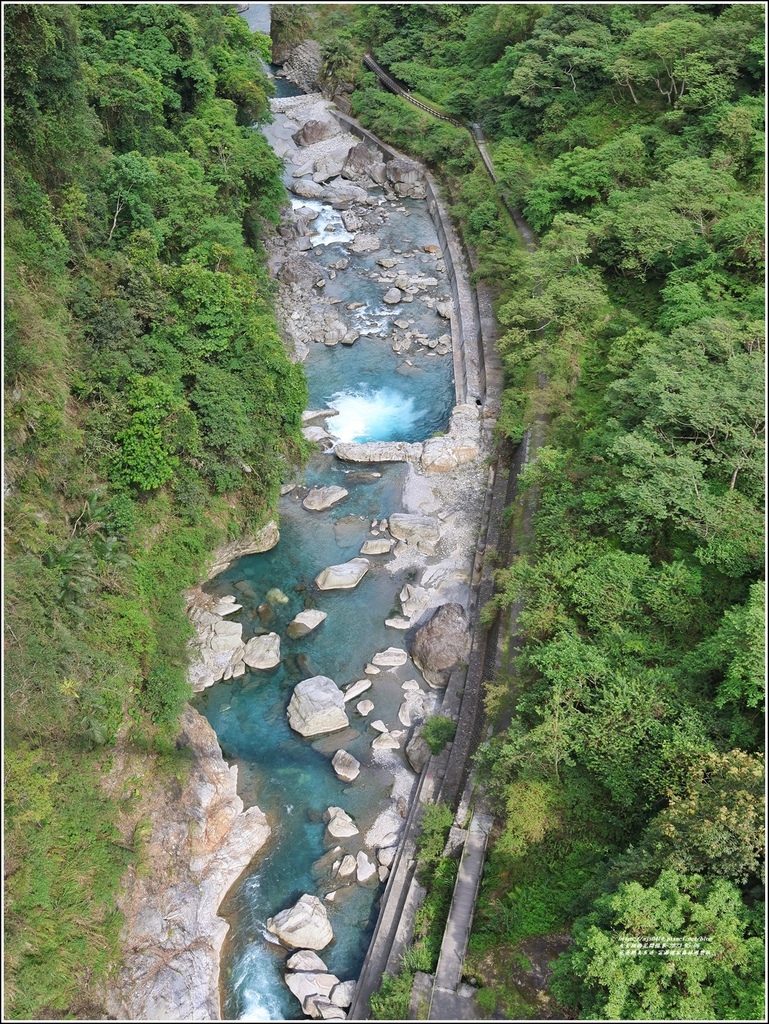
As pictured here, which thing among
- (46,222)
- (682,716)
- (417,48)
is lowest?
(682,716)

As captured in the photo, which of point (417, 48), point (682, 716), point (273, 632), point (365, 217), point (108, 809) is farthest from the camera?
point (417, 48)

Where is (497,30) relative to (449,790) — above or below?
above

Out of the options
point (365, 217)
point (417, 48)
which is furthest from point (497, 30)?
point (365, 217)

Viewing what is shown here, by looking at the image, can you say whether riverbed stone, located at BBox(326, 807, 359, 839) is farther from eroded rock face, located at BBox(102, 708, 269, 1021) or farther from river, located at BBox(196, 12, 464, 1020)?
eroded rock face, located at BBox(102, 708, 269, 1021)

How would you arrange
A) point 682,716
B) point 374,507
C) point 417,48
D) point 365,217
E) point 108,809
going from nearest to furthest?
point 682,716 → point 108,809 → point 374,507 → point 365,217 → point 417,48

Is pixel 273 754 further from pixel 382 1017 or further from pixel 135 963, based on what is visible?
pixel 382 1017

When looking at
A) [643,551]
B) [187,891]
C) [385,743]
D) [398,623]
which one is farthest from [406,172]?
[187,891]

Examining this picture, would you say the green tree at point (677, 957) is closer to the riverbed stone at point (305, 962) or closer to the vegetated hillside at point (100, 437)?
the riverbed stone at point (305, 962)
